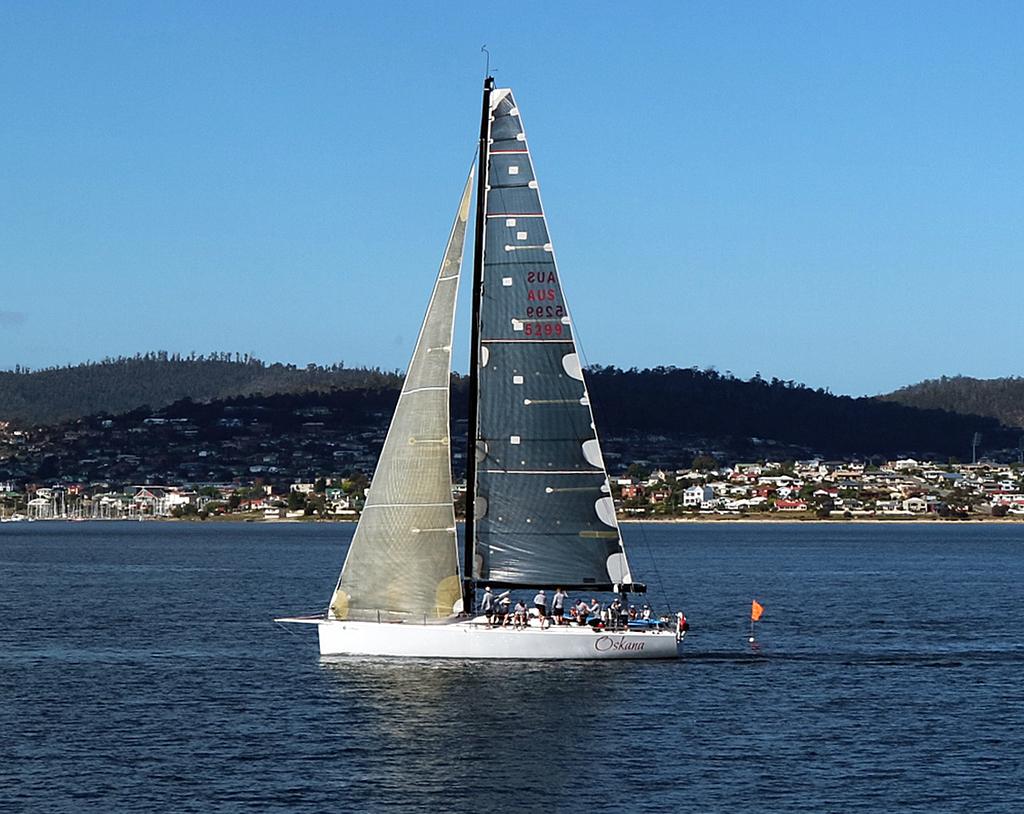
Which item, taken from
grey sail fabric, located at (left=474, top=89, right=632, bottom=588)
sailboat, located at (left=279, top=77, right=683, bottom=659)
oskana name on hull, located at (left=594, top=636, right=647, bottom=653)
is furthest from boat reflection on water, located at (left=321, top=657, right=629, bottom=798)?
grey sail fabric, located at (left=474, top=89, right=632, bottom=588)

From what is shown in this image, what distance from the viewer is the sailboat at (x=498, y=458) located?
165 ft

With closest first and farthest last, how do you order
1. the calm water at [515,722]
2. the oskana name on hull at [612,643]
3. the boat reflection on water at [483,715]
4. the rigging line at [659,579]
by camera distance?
the calm water at [515,722] → the boat reflection on water at [483,715] → the oskana name on hull at [612,643] → the rigging line at [659,579]

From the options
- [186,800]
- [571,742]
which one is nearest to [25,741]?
[186,800]

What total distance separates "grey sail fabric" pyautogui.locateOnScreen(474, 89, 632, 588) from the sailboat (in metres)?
0.03

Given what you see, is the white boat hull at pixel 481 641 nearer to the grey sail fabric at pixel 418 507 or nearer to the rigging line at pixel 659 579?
the grey sail fabric at pixel 418 507

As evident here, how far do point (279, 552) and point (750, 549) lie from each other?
47805mm

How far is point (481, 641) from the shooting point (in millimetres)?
49031

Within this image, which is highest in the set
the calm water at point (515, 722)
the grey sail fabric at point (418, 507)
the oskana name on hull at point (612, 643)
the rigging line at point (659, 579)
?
the grey sail fabric at point (418, 507)

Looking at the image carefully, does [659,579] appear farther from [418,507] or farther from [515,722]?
[515,722]

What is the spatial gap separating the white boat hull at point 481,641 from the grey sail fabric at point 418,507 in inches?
28.0

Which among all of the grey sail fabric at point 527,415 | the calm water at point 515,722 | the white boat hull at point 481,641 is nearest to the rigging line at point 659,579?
the calm water at point 515,722

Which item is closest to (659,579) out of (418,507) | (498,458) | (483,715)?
(498,458)

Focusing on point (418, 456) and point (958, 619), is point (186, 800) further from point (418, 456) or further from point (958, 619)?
point (958, 619)

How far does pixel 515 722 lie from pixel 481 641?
544 cm
